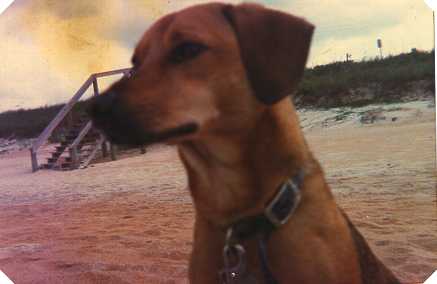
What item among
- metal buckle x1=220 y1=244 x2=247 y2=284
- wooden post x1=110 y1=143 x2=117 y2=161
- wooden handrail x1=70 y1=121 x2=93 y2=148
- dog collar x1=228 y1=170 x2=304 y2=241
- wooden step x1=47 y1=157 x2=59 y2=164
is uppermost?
wooden handrail x1=70 y1=121 x2=93 y2=148

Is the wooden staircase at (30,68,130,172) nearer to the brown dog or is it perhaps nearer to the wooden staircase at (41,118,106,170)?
the wooden staircase at (41,118,106,170)

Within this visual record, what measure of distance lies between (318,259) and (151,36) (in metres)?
0.60

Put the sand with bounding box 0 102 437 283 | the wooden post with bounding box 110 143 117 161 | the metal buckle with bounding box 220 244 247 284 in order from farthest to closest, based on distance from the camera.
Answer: the sand with bounding box 0 102 437 283, the wooden post with bounding box 110 143 117 161, the metal buckle with bounding box 220 244 247 284

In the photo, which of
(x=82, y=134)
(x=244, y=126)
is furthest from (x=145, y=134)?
(x=82, y=134)

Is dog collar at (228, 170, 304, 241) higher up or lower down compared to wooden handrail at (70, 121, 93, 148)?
lower down

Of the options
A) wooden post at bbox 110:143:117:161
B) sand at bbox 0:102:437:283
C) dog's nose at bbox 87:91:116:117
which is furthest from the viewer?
sand at bbox 0:102:437:283

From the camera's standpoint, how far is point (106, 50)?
1446 mm

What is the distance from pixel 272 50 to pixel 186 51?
0.57ft

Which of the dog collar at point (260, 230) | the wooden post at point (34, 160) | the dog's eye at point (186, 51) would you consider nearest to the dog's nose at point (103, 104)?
the dog's eye at point (186, 51)

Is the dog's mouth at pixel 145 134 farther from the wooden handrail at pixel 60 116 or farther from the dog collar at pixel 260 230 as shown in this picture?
the wooden handrail at pixel 60 116

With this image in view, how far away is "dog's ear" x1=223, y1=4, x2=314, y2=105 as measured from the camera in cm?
107

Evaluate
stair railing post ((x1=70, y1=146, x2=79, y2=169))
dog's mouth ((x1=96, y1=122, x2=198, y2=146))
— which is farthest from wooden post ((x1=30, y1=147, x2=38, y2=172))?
dog's mouth ((x1=96, y1=122, x2=198, y2=146))

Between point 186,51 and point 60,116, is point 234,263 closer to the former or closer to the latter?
point 186,51

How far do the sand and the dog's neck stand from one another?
0.64 ft
